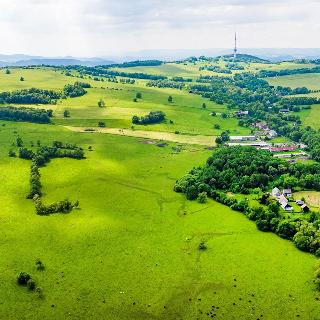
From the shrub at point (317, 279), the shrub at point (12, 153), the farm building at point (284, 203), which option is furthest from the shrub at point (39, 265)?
the shrub at point (12, 153)

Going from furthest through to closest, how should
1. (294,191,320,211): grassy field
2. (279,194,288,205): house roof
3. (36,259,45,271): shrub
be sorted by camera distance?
(294,191,320,211): grassy field → (279,194,288,205): house roof → (36,259,45,271): shrub

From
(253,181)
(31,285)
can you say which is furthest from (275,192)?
(31,285)

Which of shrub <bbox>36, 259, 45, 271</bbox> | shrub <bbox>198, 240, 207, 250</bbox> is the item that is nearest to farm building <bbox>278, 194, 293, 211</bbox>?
shrub <bbox>198, 240, 207, 250</bbox>

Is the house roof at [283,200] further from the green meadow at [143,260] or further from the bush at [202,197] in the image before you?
the bush at [202,197]

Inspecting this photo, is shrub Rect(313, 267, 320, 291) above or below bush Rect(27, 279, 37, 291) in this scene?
below

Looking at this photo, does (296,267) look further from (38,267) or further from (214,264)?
(38,267)

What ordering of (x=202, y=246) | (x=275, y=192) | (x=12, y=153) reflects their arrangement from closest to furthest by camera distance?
1. (x=202, y=246)
2. (x=275, y=192)
3. (x=12, y=153)

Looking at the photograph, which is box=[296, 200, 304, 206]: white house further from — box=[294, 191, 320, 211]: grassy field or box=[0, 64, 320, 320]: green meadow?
box=[0, 64, 320, 320]: green meadow

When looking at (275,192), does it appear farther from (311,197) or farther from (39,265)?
(39,265)
